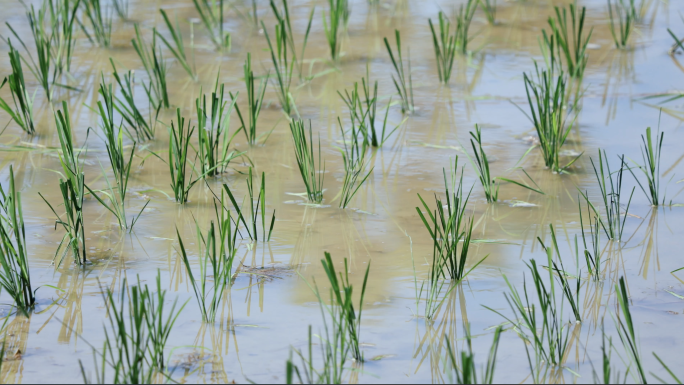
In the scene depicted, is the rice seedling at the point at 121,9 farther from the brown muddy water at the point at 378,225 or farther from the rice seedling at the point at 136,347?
the rice seedling at the point at 136,347

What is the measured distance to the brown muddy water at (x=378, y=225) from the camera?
198 centimetres

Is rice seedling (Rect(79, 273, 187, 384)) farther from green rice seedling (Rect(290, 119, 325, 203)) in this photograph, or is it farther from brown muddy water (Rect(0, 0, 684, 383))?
green rice seedling (Rect(290, 119, 325, 203))

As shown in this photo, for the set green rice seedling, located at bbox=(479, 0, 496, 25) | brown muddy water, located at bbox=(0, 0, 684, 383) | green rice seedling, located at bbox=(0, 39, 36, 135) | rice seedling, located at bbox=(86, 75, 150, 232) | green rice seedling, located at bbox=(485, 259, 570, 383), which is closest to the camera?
green rice seedling, located at bbox=(485, 259, 570, 383)

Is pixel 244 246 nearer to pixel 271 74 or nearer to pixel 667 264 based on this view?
pixel 667 264

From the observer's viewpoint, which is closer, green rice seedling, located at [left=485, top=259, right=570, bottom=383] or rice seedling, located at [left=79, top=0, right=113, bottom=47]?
green rice seedling, located at [left=485, top=259, right=570, bottom=383]

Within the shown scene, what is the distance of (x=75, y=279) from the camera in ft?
7.51

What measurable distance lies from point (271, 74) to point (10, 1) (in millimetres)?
2745

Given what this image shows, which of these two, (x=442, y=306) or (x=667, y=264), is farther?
(x=667, y=264)

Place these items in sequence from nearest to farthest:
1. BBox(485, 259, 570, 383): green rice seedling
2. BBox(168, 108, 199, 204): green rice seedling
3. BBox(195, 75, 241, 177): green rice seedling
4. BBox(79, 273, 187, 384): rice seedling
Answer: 1. BBox(79, 273, 187, 384): rice seedling
2. BBox(485, 259, 570, 383): green rice seedling
3. BBox(168, 108, 199, 204): green rice seedling
4. BBox(195, 75, 241, 177): green rice seedling

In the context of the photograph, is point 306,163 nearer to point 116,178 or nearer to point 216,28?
point 116,178

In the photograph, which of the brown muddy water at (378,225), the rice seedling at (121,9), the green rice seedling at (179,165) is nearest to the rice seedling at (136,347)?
the brown muddy water at (378,225)

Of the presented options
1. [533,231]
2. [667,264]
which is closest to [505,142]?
[533,231]

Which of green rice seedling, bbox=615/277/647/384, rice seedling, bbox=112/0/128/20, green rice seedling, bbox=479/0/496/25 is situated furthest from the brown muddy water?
rice seedling, bbox=112/0/128/20

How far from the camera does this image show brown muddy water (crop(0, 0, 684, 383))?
1.98 meters
